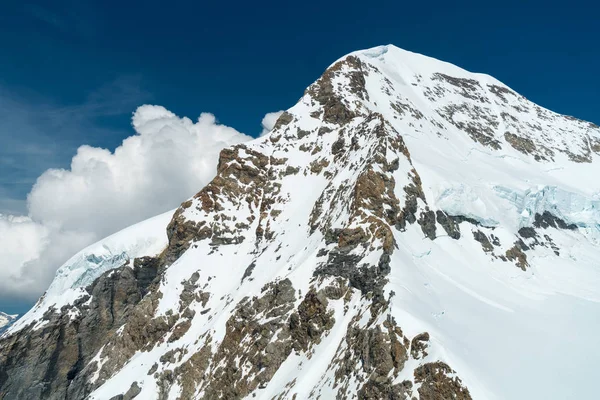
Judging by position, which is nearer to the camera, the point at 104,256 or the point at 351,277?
the point at 351,277

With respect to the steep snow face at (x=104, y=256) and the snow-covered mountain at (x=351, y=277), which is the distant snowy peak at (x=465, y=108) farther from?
the steep snow face at (x=104, y=256)

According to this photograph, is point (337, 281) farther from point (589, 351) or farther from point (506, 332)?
point (589, 351)


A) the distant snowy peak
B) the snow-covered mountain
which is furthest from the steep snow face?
the distant snowy peak

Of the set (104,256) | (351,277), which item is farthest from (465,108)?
(104,256)

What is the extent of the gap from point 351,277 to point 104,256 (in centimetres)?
6832

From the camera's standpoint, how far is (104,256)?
3780 inches

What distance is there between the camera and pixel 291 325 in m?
49.6

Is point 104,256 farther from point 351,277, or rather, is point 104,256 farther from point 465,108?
point 465,108

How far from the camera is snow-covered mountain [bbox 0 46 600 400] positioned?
118 feet

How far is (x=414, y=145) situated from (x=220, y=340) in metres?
49.2

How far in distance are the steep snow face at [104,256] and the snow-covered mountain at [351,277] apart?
0.44 meters

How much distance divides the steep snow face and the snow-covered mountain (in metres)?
0.44

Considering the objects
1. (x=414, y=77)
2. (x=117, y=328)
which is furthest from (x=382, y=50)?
(x=117, y=328)

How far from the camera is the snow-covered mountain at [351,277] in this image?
118 ft
